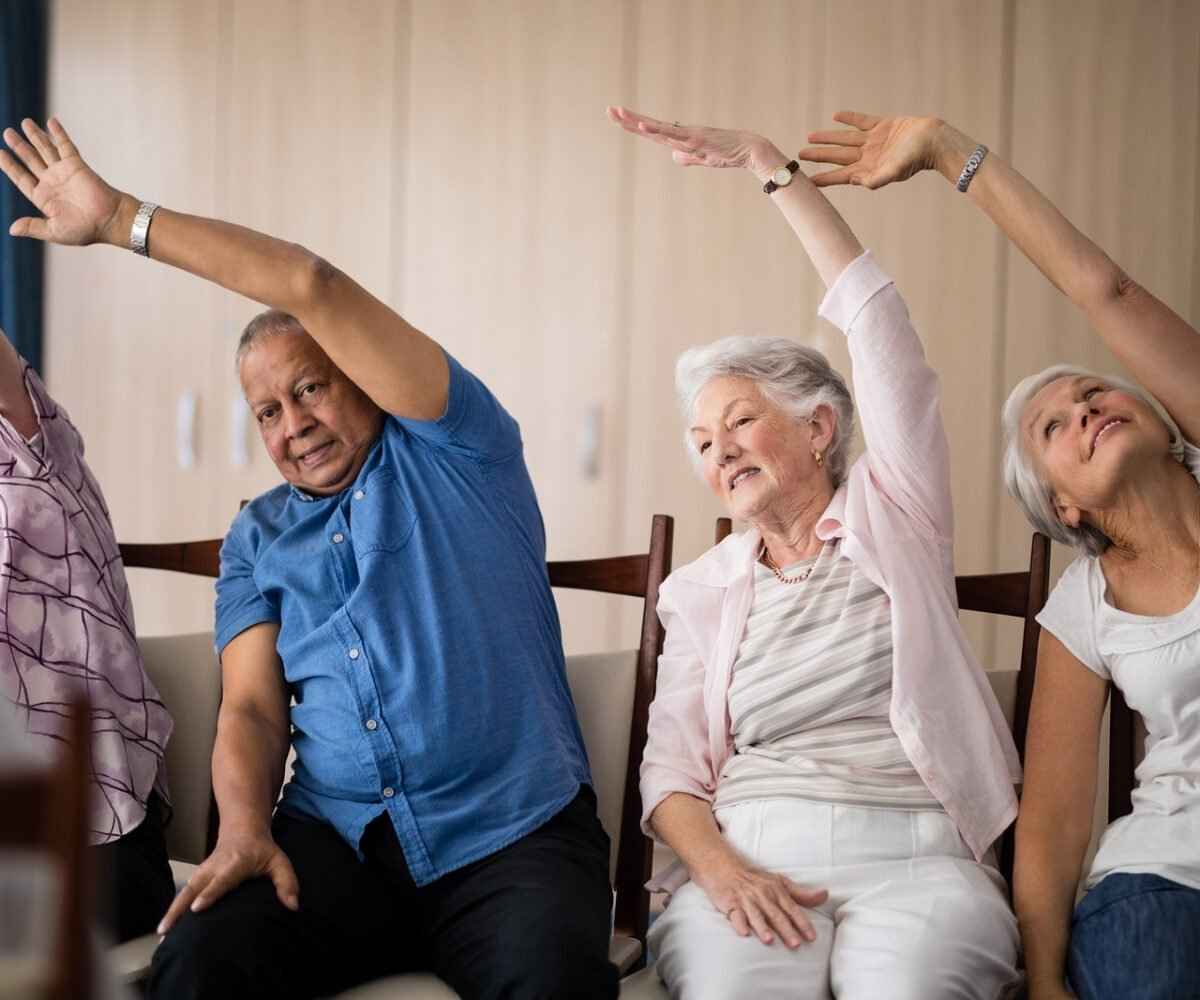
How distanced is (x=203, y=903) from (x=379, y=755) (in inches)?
11.1

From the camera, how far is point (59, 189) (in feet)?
5.57

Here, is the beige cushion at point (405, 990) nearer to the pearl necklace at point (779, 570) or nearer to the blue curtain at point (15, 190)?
the pearl necklace at point (779, 570)

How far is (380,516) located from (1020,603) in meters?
0.92

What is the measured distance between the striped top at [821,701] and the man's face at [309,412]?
2.01 feet

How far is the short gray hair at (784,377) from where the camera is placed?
1.84m

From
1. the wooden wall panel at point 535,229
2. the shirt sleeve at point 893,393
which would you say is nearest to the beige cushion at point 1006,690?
the shirt sleeve at point 893,393

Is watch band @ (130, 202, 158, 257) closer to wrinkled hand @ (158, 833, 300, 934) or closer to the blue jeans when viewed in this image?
wrinkled hand @ (158, 833, 300, 934)

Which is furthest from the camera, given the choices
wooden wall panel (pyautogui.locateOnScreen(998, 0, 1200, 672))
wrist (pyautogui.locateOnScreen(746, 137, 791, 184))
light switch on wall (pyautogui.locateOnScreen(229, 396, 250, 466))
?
light switch on wall (pyautogui.locateOnScreen(229, 396, 250, 466))

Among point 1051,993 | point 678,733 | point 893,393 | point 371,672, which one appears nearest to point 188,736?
point 371,672

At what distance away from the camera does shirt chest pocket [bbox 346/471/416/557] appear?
5.75 feet

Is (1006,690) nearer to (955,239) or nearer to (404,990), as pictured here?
(404,990)

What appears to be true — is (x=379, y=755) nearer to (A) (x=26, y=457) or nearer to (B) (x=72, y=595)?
(B) (x=72, y=595)

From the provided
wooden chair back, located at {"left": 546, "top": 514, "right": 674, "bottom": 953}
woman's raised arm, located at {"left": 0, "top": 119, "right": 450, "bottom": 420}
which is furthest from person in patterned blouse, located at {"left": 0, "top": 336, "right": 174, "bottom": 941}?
wooden chair back, located at {"left": 546, "top": 514, "right": 674, "bottom": 953}

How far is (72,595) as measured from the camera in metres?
1.79
